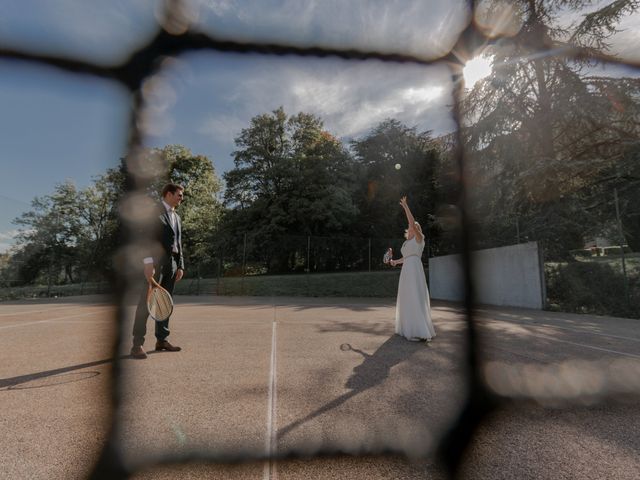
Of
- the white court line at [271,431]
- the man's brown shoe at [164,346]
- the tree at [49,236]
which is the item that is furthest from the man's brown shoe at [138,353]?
the tree at [49,236]

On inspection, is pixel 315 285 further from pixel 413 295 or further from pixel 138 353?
pixel 138 353

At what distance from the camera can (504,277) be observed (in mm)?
11844

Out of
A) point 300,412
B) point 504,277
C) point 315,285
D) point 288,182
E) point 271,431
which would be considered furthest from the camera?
point 288,182

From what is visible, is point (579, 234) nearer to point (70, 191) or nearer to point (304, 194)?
point (304, 194)

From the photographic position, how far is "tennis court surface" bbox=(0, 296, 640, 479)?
171 centimetres

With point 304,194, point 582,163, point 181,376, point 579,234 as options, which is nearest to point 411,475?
point 181,376

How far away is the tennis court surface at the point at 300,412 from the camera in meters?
1.71

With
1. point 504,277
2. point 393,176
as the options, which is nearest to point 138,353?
point 504,277

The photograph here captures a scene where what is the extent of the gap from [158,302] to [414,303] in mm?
3302

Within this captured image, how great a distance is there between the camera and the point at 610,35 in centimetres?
974

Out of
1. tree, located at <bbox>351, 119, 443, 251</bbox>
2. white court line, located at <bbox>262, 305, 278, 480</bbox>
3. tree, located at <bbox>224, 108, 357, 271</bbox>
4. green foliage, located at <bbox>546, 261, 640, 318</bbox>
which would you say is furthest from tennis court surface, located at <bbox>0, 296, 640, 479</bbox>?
tree, located at <bbox>351, 119, 443, 251</bbox>

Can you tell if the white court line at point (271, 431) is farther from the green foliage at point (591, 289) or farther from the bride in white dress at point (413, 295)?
the green foliage at point (591, 289)

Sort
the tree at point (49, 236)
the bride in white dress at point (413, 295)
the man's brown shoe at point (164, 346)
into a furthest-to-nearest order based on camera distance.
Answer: the tree at point (49, 236)
the bride in white dress at point (413, 295)
the man's brown shoe at point (164, 346)

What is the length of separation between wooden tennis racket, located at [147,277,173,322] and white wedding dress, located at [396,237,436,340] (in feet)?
10.2
